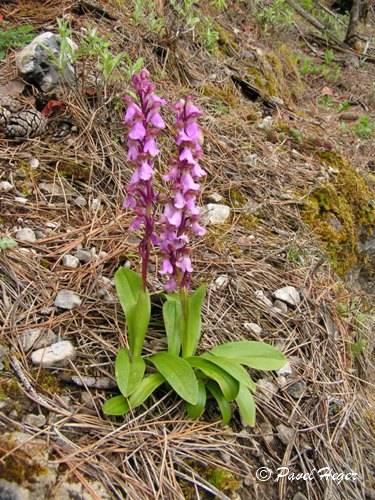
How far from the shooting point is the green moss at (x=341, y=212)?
11.6ft

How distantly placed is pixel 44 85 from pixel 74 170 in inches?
24.6

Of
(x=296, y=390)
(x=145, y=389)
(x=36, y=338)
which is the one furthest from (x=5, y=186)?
(x=296, y=390)

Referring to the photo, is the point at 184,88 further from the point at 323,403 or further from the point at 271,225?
the point at 323,403

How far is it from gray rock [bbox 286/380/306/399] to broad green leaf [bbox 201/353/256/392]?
381 millimetres

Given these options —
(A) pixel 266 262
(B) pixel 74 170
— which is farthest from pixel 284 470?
(B) pixel 74 170

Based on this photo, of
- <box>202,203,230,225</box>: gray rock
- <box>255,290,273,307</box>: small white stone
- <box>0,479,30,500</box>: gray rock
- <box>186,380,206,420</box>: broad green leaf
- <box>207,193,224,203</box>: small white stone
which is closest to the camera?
<box>0,479,30,500</box>: gray rock

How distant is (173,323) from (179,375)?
28 cm

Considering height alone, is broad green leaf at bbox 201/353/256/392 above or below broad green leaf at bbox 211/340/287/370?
above

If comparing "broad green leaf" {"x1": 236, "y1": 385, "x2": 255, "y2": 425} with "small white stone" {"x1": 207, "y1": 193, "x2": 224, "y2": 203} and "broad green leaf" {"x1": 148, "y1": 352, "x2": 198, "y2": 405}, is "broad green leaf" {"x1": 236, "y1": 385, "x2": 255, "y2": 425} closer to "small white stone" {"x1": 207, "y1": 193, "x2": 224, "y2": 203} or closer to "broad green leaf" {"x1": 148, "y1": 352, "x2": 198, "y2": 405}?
"broad green leaf" {"x1": 148, "y1": 352, "x2": 198, "y2": 405}

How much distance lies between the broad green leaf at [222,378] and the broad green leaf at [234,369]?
22mm

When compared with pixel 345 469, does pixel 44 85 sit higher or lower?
higher

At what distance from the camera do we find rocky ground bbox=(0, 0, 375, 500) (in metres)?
1.83

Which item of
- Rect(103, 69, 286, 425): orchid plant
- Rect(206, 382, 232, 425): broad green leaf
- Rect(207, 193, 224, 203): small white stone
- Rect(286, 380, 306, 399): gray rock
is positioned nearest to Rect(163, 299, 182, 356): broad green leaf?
Rect(103, 69, 286, 425): orchid plant

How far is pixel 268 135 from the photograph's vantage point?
13.6 ft
